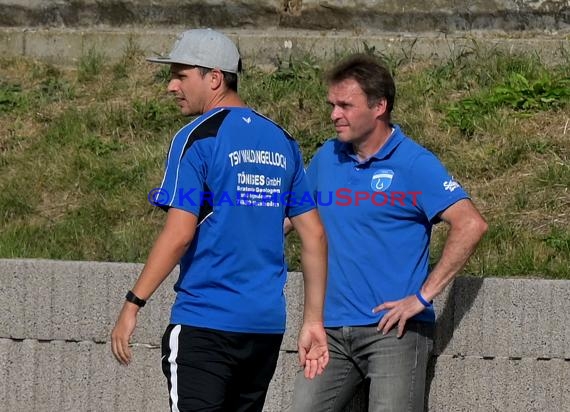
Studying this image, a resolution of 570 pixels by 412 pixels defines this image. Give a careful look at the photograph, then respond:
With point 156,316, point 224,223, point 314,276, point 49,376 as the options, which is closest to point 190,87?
point 224,223

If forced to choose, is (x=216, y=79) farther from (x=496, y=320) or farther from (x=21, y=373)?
(x=21, y=373)

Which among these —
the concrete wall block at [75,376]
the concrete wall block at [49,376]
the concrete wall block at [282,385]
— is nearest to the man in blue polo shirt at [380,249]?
the concrete wall block at [282,385]

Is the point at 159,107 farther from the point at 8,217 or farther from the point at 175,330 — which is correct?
the point at 175,330

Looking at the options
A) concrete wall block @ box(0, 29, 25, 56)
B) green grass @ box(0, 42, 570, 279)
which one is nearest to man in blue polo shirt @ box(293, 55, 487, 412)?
green grass @ box(0, 42, 570, 279)

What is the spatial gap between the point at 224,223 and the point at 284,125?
331cm

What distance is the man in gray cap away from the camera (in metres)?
4.02

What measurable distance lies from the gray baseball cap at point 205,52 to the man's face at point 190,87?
39 mm

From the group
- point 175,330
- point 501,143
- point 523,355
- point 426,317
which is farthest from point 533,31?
point 175,330

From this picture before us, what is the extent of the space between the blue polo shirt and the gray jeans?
0.06m

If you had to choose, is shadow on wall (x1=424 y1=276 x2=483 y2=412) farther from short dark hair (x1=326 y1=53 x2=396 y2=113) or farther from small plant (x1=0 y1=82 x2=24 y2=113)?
small plant (x1=0 y1=82 x2=24 y2=113)

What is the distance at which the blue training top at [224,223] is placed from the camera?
404cm

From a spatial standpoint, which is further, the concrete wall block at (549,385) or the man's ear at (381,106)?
the concrete wall block at (549,385)

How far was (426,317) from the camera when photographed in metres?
4.77

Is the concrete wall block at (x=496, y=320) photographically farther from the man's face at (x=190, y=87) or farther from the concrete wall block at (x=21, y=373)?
the concrete wall block at (x=21, y=373)
